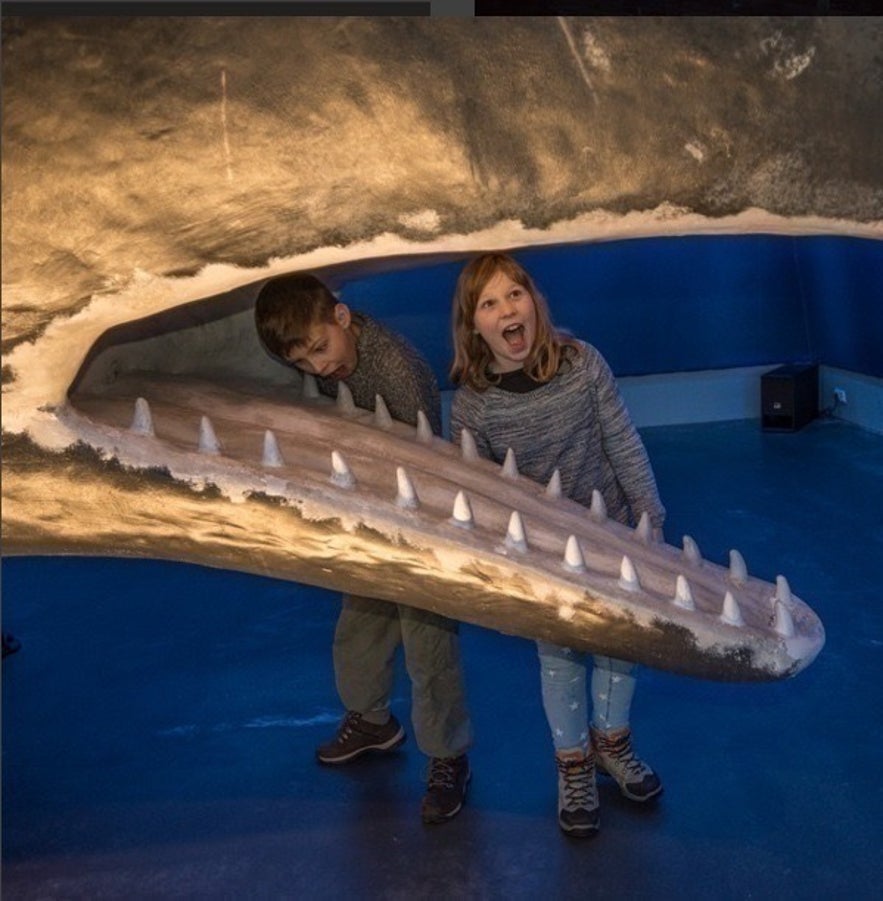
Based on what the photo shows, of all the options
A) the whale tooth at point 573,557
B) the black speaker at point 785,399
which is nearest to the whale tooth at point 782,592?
the whale tooth at point 573,557

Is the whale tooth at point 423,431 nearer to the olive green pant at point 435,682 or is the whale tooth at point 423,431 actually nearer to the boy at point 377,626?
the boy at point 377,626

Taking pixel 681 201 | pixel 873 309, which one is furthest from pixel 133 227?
pixel 873 309

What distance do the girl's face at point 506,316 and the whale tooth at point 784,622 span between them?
79 cm

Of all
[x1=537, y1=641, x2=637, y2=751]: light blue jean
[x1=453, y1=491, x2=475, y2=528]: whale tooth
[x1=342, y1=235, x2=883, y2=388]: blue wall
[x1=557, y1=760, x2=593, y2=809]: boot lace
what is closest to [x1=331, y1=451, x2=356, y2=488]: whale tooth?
[x1=453, y1=491, x2=475, y2=528]: whale tooth

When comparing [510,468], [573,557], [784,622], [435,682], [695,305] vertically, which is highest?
[695,305]

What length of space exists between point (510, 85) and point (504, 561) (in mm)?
595

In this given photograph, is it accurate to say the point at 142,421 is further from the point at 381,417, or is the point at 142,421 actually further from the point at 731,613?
the point at 731,613

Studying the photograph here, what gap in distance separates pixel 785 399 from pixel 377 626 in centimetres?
389

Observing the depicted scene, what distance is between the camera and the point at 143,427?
68.6 inches

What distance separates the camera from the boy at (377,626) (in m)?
2.46

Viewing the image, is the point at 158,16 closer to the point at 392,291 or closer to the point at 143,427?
the point at 143,427

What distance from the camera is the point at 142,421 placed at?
1.75m

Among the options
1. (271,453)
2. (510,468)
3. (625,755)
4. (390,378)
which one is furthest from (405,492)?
(625,755)

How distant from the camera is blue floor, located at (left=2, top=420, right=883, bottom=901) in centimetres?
264
